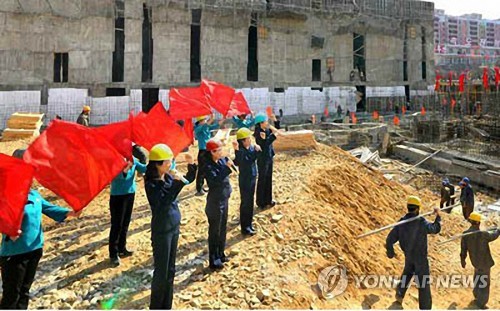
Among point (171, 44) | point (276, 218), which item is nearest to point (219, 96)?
point (276, 218)

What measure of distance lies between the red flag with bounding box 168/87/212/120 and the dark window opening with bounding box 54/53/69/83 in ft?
55.0

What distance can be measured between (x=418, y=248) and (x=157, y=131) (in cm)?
412

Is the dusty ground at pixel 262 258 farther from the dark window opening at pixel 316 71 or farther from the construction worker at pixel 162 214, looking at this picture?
the dark window opening at pixel 316 71

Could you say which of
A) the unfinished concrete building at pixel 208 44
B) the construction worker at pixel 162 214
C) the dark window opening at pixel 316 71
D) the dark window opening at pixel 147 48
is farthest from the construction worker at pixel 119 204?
the dark window opening at pixel 316 71

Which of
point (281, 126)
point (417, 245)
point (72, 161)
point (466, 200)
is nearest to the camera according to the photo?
point (72, 161)

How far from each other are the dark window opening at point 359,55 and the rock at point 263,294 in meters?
28.3

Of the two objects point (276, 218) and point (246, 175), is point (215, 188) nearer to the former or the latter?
point (246, 175)

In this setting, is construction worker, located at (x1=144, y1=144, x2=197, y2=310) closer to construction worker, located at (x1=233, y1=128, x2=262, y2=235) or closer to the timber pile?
construction worker, located at (x1=233, y1=128, x2=262, y2=235)

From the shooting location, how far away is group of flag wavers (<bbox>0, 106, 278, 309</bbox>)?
374cm

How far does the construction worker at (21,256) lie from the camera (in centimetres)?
368

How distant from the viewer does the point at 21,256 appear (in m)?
3.71

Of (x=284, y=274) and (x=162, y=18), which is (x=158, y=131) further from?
(x=162, y=18)

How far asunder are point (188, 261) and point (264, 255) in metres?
1.13

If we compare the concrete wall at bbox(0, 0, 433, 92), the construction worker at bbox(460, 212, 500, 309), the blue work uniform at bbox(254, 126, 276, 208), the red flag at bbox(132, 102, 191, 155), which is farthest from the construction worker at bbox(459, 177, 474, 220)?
the concrete wall at bbox(0, 0, 433, 92)
